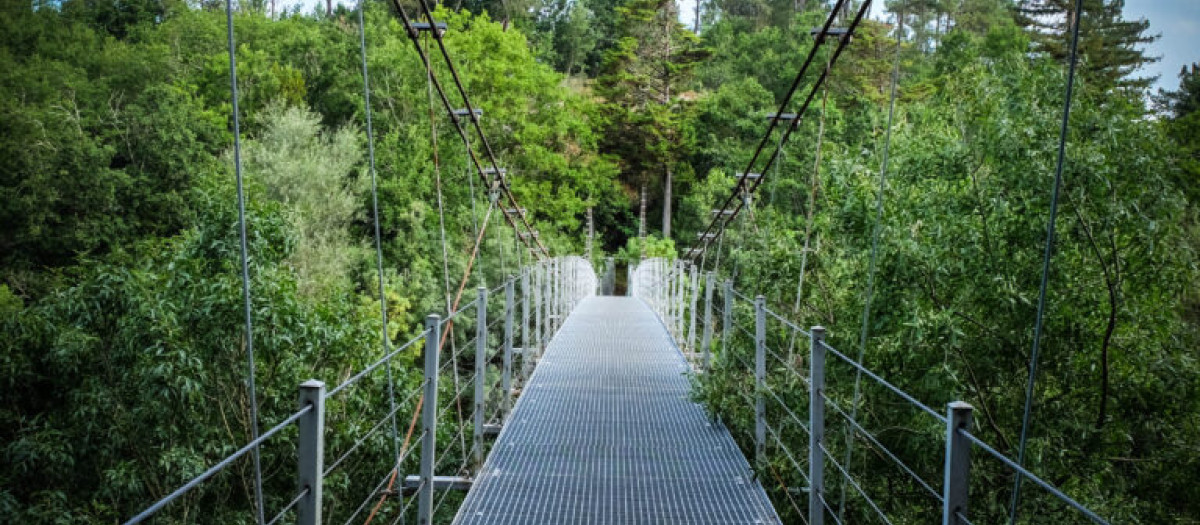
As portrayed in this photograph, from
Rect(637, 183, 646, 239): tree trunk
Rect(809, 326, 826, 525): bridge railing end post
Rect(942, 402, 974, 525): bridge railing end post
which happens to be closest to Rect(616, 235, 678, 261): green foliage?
Rect(637, 183, 646, 239): tree trunk

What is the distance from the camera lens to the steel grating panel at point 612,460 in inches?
97.3

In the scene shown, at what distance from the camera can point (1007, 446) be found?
4273mm

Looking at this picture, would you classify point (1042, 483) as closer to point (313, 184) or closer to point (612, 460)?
point (612, 460)

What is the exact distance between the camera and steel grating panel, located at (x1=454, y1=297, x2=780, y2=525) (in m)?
2.47

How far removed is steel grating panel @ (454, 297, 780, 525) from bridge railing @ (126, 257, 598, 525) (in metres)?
0.18

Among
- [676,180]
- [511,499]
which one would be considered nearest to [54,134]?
[511,499]

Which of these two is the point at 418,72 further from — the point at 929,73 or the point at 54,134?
the point at 929,73

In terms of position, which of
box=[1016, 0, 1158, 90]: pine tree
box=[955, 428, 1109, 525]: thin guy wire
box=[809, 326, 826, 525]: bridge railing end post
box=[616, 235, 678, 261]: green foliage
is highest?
box=[1016, 0, 1158, 90]: pine tree

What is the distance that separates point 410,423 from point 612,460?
328cm

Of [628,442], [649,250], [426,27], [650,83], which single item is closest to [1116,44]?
[649,250]

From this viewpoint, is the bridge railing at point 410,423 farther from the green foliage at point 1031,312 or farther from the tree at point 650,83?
the tree at point 650,83

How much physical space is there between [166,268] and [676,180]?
1973 cm

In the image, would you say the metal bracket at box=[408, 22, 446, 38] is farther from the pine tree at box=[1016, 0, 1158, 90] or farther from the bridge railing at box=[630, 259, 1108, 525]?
Answer: the pine tree at box=[1016, 0, 1158, 90]

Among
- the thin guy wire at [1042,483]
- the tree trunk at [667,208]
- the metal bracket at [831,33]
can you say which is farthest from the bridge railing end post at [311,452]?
the tree trunk at [667,208]
